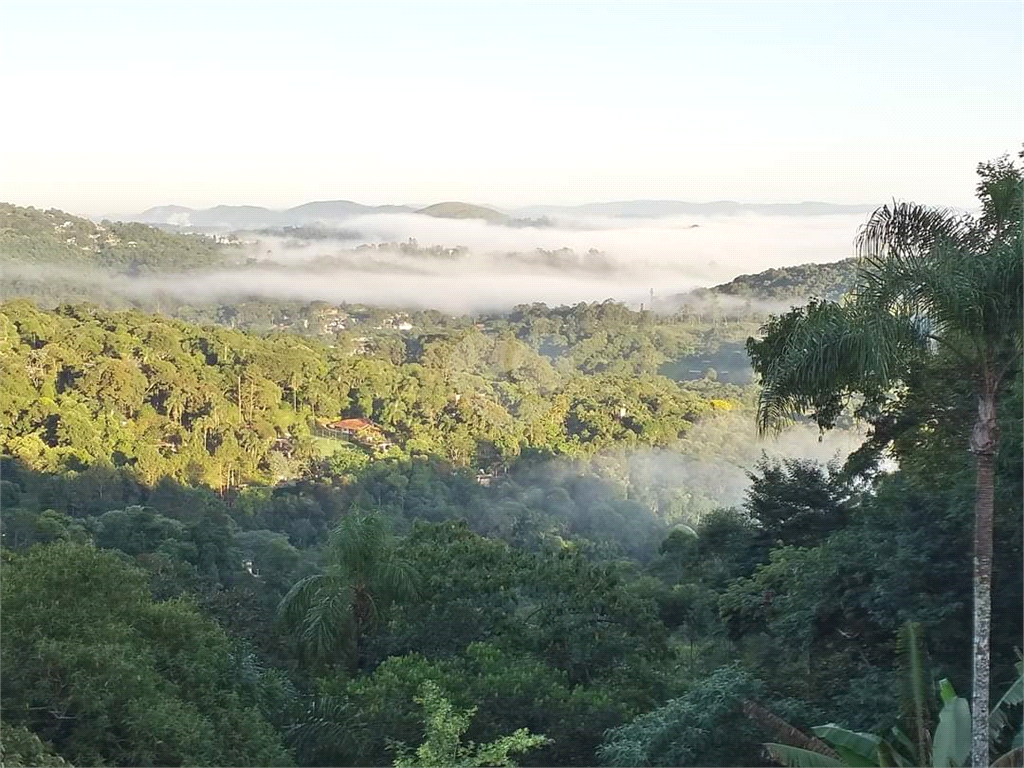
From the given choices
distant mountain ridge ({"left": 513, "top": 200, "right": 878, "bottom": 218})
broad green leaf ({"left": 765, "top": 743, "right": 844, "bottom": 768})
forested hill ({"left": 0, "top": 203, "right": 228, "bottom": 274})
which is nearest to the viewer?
broad green leaf ({"left": 765, "top": 743, "right": 844, "bottom": 768})

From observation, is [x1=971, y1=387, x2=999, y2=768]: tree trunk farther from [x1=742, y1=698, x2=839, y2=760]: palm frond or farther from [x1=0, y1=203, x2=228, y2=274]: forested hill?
[x1=0, y1=203, x2=228, y2=274]: forested hill

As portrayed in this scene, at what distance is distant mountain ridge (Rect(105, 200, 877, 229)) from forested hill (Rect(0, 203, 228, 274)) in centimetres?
96

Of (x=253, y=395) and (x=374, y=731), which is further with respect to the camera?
(x=253, y=395)

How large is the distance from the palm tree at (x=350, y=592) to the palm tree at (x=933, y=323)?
378cm

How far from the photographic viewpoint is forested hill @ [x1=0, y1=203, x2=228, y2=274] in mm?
37781

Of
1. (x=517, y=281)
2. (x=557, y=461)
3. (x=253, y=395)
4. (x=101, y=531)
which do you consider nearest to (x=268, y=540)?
(x=101, y=531)

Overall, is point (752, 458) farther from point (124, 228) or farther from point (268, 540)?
point (124, 228)

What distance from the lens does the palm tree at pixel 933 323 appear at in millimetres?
3562

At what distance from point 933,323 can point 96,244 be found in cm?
4582

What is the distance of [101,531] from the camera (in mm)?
13953

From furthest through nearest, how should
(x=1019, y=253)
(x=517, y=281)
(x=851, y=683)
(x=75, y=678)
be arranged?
1. (x=517, y=281)
2. (x=851, y=683)
3. (x=75, y=678)
4. (x=1019, y=253)

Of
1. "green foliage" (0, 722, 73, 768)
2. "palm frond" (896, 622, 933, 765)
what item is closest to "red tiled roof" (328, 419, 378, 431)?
"green foliage" (0, 722, 73, 768)

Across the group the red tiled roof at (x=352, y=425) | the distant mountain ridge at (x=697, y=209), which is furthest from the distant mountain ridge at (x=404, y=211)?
the red tiled roof at (x=352, y=425)

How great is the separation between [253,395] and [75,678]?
72.3 ft
